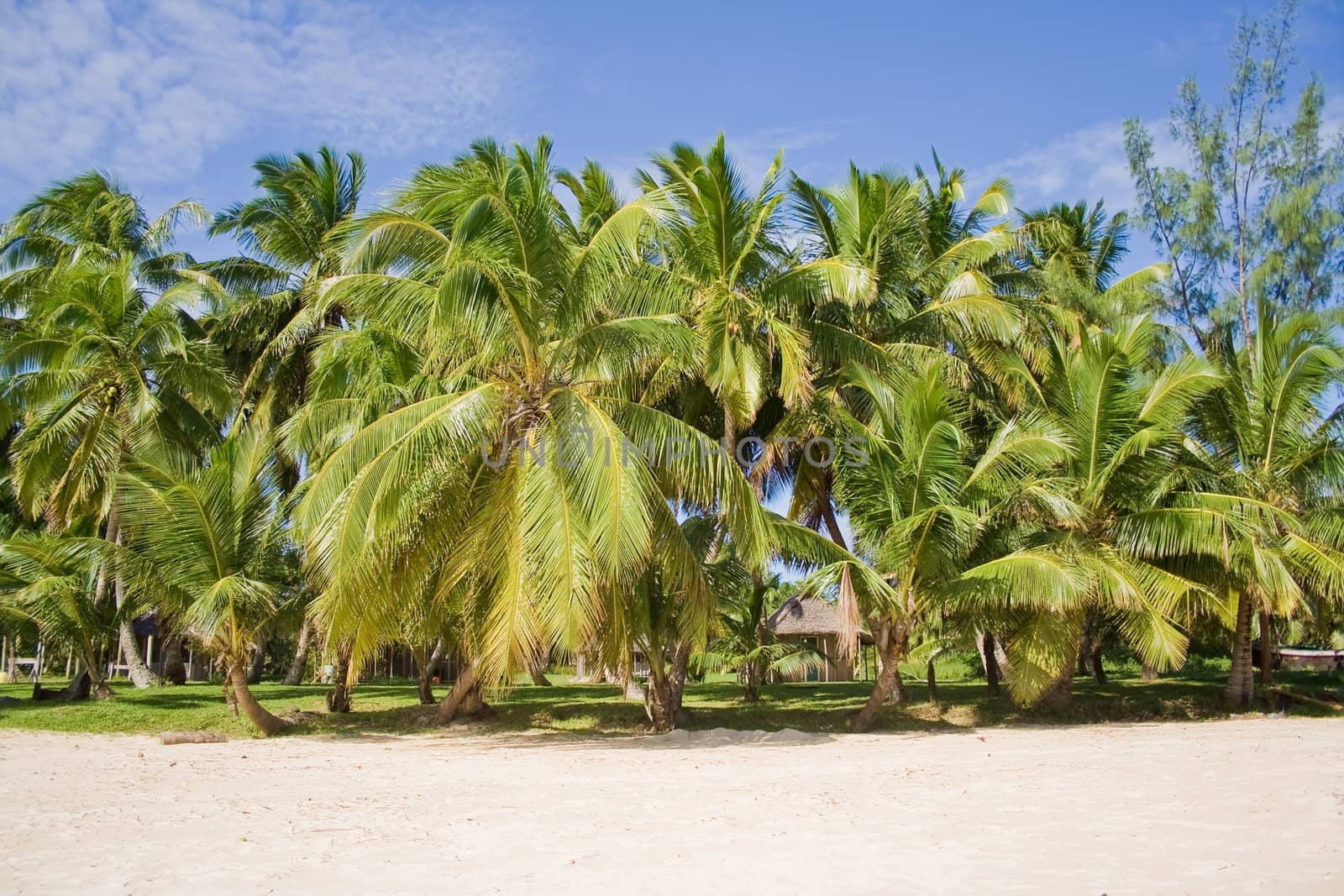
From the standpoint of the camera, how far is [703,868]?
231 inches

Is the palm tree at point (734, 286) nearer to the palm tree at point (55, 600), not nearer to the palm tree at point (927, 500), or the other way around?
the palm tree at point (927, 500)

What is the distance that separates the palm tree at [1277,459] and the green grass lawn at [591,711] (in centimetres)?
182

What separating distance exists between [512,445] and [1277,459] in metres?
12.8

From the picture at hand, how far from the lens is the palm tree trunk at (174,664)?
952 inches

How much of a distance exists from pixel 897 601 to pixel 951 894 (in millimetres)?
9284

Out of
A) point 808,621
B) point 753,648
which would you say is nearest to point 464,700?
point 753,648

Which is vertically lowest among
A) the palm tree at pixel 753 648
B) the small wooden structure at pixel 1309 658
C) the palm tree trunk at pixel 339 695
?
the small wooden structure at pixel 1309 658

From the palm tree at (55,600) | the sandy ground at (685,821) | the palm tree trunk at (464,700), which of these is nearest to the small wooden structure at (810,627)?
the palm tree trunk at (464,700)

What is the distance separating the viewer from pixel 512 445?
42.6ft

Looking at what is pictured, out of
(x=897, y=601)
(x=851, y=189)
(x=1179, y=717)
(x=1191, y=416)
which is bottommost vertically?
(x=1179, y=717)

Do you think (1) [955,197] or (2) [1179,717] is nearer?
(2) [1179,717]

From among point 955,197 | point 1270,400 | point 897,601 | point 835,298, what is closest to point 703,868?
point 897,601

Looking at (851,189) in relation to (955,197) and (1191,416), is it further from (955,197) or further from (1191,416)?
(1191,416)

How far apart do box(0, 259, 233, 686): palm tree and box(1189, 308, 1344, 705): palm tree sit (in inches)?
728
